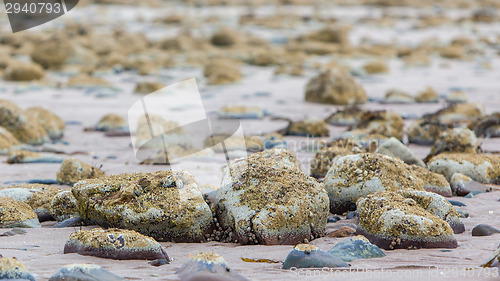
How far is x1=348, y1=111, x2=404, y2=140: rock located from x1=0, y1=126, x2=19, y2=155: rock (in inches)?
123

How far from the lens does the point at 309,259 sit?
2.52 metres

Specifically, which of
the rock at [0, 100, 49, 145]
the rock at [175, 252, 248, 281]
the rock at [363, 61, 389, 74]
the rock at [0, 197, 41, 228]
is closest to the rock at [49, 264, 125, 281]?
the rock at [175, 252, 248, 281]

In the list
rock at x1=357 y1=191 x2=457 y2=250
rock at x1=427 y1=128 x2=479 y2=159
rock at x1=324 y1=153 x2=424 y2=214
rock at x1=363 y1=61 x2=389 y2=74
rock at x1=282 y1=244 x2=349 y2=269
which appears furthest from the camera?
rock at x1=363 y1=61 x2=389 y2=74

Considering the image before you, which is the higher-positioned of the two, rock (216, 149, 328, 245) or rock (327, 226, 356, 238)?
rock (216, 149, 328, 245)

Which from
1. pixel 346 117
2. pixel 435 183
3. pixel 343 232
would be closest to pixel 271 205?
pixel 343 232

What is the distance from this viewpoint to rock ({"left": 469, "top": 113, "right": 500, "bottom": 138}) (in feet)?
18.1

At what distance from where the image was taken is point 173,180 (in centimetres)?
311

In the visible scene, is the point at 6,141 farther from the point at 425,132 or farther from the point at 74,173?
the point at 425,132

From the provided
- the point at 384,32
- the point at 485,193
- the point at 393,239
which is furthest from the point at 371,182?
the point at 384,32

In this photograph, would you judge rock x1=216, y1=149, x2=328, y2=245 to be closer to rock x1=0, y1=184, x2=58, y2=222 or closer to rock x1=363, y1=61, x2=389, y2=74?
rock x1=0, y1=184, x2=58, y2=222

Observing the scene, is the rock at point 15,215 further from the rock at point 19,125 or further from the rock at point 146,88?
the rock at point 146,88

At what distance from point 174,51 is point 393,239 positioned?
36.4 ft

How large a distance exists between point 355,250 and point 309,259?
29 cm

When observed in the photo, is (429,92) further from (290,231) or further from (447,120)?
(290,231)
